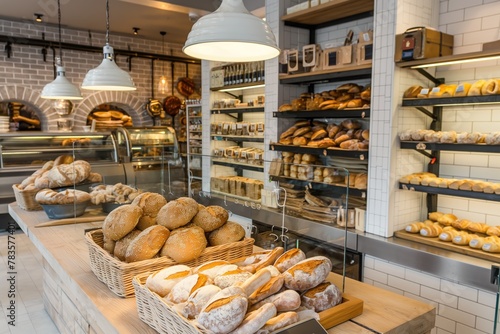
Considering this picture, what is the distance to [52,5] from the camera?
5387 mm

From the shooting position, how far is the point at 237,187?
104 inches

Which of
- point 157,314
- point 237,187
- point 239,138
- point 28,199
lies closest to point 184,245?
point 157,314

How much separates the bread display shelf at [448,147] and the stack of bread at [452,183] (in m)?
0.23

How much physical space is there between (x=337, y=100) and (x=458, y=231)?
141 cm

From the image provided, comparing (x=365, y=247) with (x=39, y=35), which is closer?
(x=365, y=247)

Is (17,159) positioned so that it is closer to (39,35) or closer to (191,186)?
(39,35)

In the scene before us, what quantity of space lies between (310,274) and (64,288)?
1894 millimetres

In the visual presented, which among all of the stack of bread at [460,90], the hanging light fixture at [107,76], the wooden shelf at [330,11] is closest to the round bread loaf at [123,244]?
the hanging light fixture at [107,76]

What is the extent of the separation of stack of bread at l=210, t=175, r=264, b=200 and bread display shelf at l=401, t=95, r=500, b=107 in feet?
4.06

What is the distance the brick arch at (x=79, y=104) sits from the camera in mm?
6023

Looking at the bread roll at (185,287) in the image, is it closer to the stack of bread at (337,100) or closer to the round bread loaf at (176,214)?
the round bread loaf at (176,214)

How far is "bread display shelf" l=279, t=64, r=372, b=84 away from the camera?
317 centimetres

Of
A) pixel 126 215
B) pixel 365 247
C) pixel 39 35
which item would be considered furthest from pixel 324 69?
pixel 39 35

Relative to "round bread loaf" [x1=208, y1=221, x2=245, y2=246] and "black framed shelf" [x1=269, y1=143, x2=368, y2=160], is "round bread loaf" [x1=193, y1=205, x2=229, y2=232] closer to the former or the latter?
"round bread loaf" [x1=208, y1=221, x2=245, y2=246]
